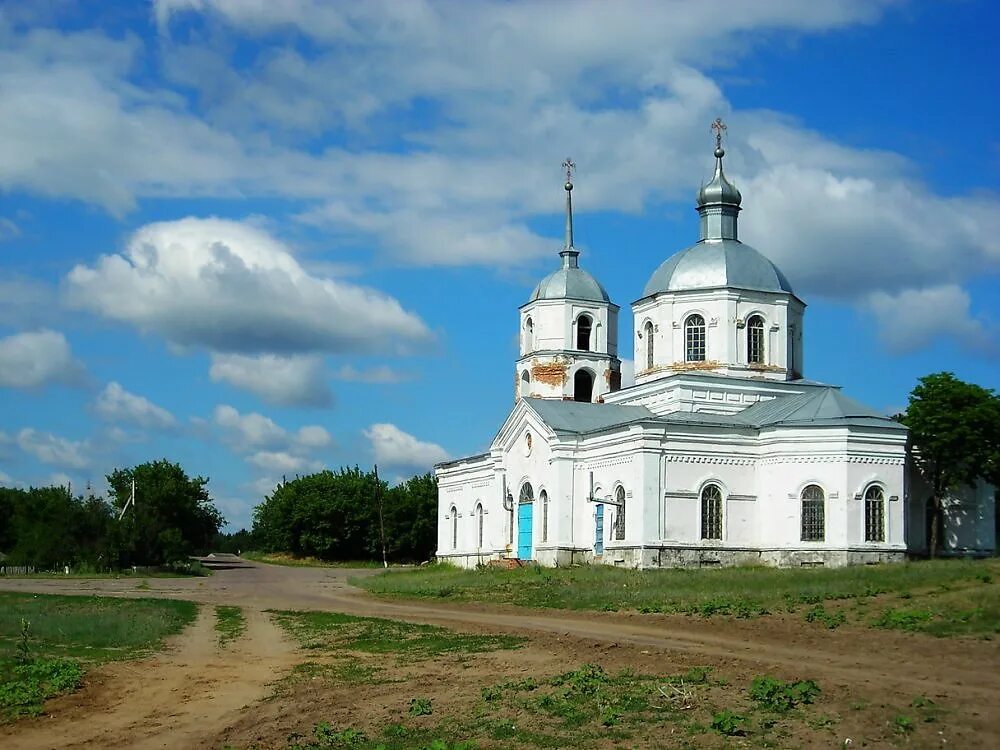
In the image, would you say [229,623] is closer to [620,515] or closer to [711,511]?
[620,515]

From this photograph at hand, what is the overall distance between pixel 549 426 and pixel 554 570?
6083 millimetres

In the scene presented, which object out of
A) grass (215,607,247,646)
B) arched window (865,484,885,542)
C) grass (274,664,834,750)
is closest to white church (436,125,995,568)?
arched window (865,484,885,542)

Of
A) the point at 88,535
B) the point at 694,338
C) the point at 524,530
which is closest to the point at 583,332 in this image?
the point at 694,338

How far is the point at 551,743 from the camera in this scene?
42.6ft

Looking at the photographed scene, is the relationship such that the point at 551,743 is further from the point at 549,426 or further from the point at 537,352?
the point at 537,352

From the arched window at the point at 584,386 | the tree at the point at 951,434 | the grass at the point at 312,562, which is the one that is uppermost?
the arched window at the point at 584,386

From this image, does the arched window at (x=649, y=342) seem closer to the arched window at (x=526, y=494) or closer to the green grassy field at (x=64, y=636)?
the arched window at (x=526, y=494)

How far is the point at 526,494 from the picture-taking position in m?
46.8

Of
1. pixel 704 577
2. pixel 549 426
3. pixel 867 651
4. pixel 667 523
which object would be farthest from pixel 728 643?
pixel 549 426

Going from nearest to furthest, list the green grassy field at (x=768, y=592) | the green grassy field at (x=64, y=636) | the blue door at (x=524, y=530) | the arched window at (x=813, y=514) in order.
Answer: the green grassy field at (x=64, y=636) < the green grassy field at (x=768, y=592) < the arched window at (x=813, y=514) < the blue door at (x=524, y=530)

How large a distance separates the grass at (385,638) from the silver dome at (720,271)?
22.2 m

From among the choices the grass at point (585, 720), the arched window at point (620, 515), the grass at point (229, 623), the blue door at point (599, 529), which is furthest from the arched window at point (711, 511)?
the grass at point (585, 720)

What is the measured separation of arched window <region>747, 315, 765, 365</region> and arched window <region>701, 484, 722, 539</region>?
6154 mm

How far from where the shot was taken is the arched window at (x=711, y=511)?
134 feet
